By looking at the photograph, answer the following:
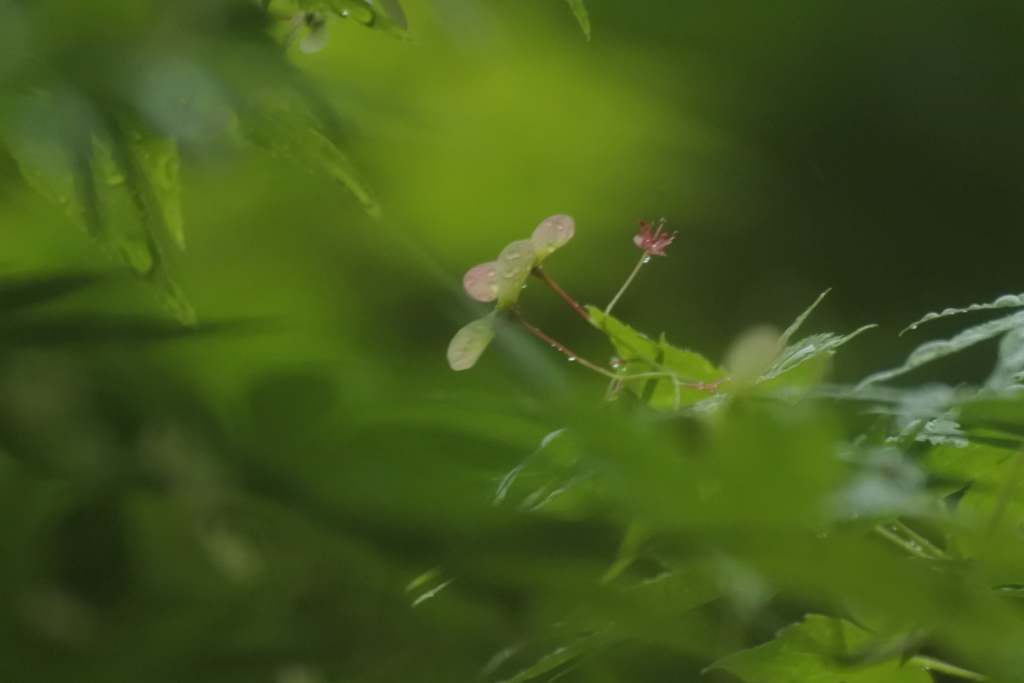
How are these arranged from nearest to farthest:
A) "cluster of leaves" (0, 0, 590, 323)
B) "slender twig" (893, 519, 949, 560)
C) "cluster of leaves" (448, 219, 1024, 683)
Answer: "cluster of leaves" (448, 219, 1024, 683), "cluster of leaves" (0, 0, 590, 323), "slender twig" (893, 519, 949, 560)

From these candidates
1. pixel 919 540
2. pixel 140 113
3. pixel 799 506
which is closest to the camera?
pixel 799 506

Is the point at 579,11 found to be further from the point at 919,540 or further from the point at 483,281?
the point at 919,540

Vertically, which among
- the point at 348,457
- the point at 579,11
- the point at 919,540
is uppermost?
the point at 579,11

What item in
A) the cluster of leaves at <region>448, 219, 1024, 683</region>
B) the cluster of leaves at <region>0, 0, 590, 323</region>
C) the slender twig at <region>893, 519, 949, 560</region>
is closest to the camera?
the cluster of leaves at <region>448, 219, 1024, 683</region>

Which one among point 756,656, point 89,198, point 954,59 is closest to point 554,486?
point 756,656

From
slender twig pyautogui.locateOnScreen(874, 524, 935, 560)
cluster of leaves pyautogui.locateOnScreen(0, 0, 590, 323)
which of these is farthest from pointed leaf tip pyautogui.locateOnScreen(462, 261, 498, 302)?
slender twig pyautogui.locateOnScreen(874, 524, 935, 560)

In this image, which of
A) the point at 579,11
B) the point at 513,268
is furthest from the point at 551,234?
the point at 579,11

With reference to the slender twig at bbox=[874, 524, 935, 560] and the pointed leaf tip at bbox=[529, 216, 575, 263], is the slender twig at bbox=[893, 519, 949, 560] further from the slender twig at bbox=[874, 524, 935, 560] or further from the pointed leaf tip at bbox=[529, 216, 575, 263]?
the pointed leaf tip at bbox=[529, 216, 575, 263]
